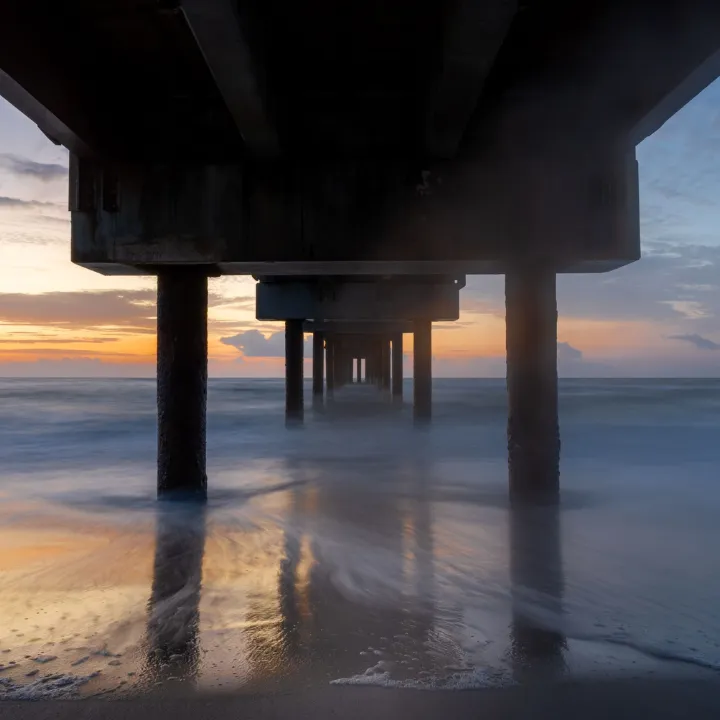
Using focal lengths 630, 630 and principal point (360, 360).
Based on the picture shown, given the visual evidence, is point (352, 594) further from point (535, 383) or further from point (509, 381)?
point (509, 381)


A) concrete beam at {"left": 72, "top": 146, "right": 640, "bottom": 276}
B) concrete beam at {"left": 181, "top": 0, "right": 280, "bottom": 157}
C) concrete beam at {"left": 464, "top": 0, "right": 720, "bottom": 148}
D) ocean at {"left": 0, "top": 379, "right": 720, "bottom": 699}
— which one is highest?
concrete beam at {"left": 464, "top": 0, "right": 720, "bottom": 148}

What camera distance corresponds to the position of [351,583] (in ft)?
13.4

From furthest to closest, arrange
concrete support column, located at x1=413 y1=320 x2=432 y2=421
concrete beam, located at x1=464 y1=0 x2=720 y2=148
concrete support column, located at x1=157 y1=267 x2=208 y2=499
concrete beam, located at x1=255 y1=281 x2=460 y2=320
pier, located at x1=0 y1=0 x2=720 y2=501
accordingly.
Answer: concrete support column, located at x1=413 y1=320 x2=432 y2=421 < concrete beam, located at x1=255 y1=281 x2=460 y2=320 < concrete support column, located at x1=157 y1=267 x2=208 y2=499 < pier, located at x1=0 y1=0 x2=720 y2=501 < concrete beam, located at x1=464 y1=0 x2=720 y2=148

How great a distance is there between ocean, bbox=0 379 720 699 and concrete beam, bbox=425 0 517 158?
3.17 meters

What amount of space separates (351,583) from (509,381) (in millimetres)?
2970

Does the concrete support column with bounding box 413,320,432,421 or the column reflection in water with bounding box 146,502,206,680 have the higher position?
the concrete support column with bounding box 413,320,432,421

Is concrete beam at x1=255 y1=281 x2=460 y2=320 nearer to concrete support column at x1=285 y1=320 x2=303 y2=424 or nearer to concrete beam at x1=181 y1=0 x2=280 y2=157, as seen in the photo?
concrete support column at x1=285 y1=320 x2=303 y2=424

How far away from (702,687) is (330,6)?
404 centimetres

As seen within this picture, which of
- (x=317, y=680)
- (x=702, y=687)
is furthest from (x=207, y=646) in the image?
(x=702, y=687)

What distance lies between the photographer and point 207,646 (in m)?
2.97

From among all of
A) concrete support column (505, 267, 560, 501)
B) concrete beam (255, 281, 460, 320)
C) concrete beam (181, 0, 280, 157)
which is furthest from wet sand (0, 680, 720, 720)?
concrete beam (255, 281, 460, 320)

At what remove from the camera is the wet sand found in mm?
2375

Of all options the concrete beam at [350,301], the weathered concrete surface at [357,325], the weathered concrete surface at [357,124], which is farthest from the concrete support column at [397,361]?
the weathered concrete surface at [357,124]

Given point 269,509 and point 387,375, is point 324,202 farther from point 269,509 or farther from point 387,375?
point 387,375
